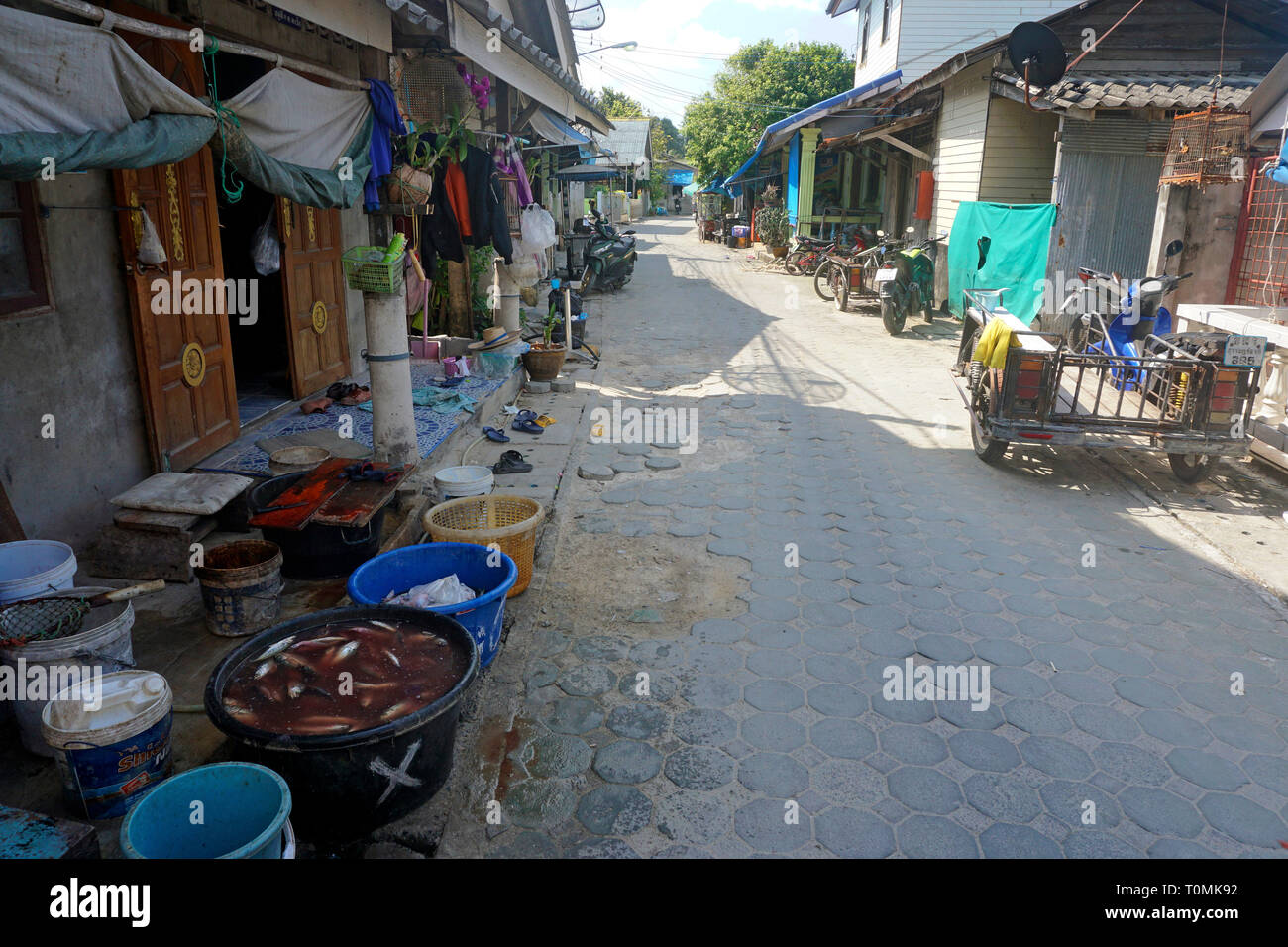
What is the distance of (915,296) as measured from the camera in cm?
1490

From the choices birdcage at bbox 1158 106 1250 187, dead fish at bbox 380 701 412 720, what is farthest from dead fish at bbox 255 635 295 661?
birdcage at bbox 1158 106 1250 187

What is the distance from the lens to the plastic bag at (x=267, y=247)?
23.2 ft

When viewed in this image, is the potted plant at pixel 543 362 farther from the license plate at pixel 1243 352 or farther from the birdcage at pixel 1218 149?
the birdcage at pixel 1218 149

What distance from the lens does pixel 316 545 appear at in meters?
4.79

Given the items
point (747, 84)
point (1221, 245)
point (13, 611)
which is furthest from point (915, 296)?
point (747, 84)

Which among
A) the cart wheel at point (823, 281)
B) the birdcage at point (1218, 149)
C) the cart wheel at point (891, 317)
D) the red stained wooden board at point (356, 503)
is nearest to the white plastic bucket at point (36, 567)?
the red stained wooden board at point (356, 503)

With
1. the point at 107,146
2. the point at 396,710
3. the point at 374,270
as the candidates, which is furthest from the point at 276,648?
the point at 374,270

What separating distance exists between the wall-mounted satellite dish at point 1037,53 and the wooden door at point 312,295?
8.99 m

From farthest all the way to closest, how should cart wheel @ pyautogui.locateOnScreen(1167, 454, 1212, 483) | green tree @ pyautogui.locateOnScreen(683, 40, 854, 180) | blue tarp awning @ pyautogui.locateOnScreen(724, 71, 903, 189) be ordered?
green tree @ pyautogui.locateOnScreen(683, 40, 854, 180) < blue tarp awning @ pyautogui.locateOnScreen(724, 71, 903, 189) < cart wheel @ pyautogui.locateOnScreen(1167, 454, 1212, 483)

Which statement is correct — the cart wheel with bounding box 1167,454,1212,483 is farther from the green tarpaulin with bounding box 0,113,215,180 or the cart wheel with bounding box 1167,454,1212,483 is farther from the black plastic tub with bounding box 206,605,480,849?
the green tarpaulin with bounding box 0,113,215,180

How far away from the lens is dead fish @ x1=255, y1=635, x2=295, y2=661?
11.1 ft

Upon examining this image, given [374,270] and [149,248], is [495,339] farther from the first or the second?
[149,248]

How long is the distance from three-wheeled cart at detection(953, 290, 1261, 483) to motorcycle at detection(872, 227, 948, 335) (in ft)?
22.5
